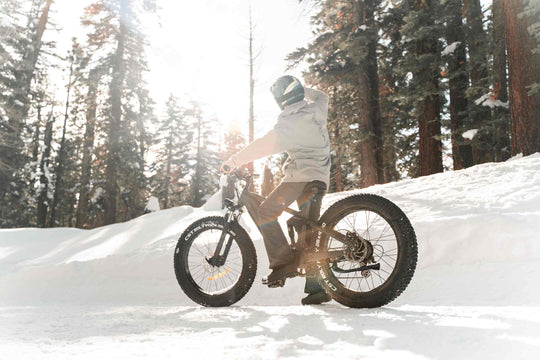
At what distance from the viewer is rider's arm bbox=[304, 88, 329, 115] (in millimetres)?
3758

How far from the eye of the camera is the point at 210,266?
4102mm

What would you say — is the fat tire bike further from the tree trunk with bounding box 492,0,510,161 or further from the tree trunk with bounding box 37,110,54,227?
the tree trunk with bounding box 37,110,54,227

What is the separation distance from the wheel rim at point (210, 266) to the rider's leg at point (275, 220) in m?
0.54

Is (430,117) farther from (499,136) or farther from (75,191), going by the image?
(75,191)

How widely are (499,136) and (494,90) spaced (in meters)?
1.38

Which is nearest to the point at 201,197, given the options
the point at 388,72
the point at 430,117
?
the point at 388,72

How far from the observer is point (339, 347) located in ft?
6.57

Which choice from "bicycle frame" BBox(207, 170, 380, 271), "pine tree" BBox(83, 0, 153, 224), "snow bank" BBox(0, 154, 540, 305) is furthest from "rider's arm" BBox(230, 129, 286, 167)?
"pine tree" BBox(83, 0, 153, 224)

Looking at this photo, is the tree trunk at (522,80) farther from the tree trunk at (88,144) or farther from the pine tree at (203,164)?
the pine tree at (203,164)

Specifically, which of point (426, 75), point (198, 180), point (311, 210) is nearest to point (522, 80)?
point (426, 75)

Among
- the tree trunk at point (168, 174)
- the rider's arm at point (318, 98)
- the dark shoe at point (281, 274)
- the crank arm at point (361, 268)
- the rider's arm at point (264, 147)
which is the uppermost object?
the tree trunk at point (168, 174)

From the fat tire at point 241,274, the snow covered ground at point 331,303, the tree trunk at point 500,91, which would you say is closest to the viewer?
the snow covered ground at point 331,303

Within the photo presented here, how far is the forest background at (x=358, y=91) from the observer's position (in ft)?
34.5

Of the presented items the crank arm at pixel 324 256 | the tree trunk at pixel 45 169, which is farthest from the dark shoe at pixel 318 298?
the tree trunk at pixel 45 169
